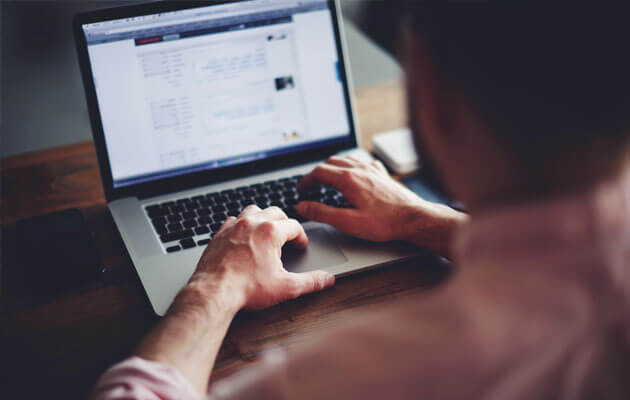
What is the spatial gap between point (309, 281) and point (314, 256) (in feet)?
0.27

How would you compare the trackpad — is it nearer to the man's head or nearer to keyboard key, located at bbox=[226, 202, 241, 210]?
keyboard key, located at bbox=[226, 202, 241, 210]

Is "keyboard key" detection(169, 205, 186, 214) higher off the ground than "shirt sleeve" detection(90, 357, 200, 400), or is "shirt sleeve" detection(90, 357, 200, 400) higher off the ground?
"keyboard key" detection(169, 205, 186, 214)

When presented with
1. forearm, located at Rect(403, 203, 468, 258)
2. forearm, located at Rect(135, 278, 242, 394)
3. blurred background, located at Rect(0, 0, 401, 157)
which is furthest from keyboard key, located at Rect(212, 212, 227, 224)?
blurred background, located at Rect(0, 0, 401, 157)

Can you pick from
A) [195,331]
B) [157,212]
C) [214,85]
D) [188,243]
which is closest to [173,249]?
[188,243]

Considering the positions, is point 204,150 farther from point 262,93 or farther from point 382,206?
point 382,206

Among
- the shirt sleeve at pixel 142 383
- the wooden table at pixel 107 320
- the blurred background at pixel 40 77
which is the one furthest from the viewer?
the blurred background at pixel 40 77

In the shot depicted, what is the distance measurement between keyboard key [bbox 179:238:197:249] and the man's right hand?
0.19 meters

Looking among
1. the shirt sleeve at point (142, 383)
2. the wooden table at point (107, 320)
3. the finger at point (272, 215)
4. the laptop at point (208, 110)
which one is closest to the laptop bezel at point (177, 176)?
the laptop at point (208, 110)

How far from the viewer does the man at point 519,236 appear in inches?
14.7

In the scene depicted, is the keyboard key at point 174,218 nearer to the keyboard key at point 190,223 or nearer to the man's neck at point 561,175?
the keyboard key at point 190,223

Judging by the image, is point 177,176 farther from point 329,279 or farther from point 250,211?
point 329,279

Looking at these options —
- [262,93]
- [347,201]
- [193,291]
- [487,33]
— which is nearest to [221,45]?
Result: [262,93]

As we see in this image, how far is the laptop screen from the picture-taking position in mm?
993

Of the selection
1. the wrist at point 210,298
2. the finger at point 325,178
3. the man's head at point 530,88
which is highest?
the man's head at point 530,88
